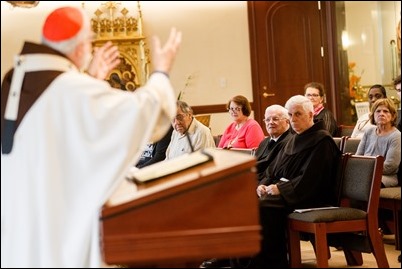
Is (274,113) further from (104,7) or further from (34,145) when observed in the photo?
(104,7)

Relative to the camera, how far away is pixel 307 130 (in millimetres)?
5281

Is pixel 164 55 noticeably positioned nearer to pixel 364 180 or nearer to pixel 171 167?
pixel 171 167

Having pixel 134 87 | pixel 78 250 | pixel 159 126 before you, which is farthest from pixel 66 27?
pixel 134 87

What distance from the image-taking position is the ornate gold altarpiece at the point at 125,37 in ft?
32.7

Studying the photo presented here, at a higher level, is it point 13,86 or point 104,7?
point 104,7

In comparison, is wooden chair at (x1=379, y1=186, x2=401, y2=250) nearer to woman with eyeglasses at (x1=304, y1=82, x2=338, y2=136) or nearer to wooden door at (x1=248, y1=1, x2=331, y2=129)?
woman with eyeglasses at (x1=304, y1=82, x2=338, y2=136)

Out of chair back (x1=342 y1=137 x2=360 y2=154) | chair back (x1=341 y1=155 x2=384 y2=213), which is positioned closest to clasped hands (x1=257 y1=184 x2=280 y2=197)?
chair back (x1=341 y1=155 x2=384 y2=213)

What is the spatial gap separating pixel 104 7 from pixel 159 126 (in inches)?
276

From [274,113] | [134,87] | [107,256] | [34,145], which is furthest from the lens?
[134,87]

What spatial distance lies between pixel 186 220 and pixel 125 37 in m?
7.26

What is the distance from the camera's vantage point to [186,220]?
2975 millimetres

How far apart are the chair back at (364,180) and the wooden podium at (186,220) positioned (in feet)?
6.48

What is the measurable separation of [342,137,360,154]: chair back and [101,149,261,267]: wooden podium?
319cm

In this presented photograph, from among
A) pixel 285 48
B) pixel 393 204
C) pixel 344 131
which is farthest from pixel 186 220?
pixel 285 48
